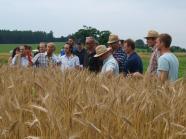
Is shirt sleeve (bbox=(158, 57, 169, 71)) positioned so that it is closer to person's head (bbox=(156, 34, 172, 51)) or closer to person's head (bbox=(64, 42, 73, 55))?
person's head (bbox=(156, 34, 172, 51))

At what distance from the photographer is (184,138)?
3.03m

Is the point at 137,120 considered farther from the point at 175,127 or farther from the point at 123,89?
the point at 123,89

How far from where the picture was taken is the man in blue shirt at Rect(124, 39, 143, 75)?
859cm

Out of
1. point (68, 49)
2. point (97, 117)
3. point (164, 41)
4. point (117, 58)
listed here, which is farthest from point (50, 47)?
point (97, 117)

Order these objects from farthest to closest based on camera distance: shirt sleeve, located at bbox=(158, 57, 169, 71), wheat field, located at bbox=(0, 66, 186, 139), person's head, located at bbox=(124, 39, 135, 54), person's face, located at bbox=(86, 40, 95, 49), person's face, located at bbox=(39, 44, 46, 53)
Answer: person's face, located at bbox=(39, 44, 46, 53)
person's face, located at bbox=(86, 40, 95, 49)
person's head, located at bbox=(124, 39, 135, 54)
shirt sleeve, located at bbox=(158, 57, 169, 71)
wheat field, located at bbox=(0, 66, 186, 139)

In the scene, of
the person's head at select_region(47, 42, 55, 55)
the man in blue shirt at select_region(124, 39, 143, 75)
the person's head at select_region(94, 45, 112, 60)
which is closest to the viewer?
the person's head at select_region(94, 45, 112, 60)

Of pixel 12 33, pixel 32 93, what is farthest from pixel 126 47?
pixel 12 33

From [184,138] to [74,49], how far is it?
351 inches

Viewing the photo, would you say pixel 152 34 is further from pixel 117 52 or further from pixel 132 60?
pixel 117 52

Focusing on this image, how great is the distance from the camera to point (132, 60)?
A: 8.59 metres

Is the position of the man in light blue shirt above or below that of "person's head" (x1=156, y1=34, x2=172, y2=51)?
below

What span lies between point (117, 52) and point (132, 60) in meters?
0.79

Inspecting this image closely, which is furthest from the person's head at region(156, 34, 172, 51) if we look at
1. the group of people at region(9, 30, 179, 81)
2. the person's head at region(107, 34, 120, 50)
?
the person's head at region(107, 34, 120, 50)

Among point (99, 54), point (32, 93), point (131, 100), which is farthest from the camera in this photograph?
point (99, 54)
